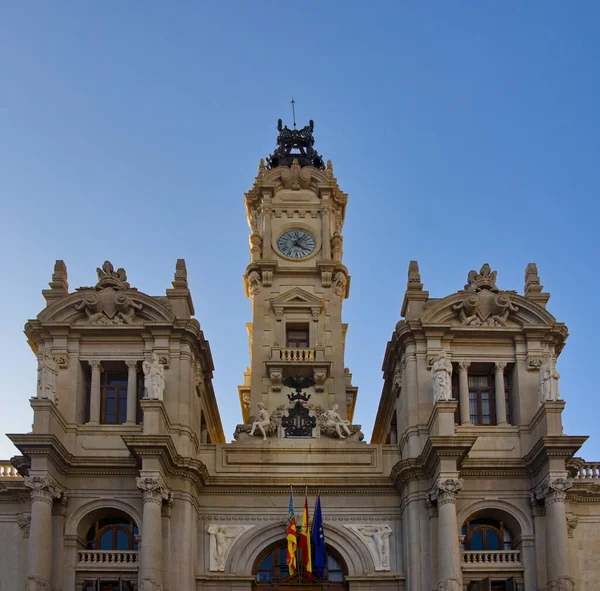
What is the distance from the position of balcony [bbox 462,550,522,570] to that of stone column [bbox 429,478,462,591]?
1.79 metres

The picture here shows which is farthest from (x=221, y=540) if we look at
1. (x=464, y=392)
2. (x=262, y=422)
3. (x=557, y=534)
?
(x=557, y=534)

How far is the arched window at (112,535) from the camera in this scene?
45812 mm

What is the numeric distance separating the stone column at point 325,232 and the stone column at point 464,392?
356 inches

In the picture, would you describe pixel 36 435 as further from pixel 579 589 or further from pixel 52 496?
pixel 579 589

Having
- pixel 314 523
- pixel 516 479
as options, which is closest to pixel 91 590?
pixel 314 523

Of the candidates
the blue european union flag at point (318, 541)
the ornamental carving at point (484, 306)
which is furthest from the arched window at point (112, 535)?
the ornamental carving at point (484, 306)

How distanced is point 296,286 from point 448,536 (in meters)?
14.4

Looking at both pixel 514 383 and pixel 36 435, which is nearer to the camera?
pixel 36 435

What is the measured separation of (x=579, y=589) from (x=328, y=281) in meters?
16.0

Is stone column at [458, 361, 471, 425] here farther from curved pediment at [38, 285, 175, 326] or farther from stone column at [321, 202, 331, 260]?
curved pediment at [38, 285, 175, 326]

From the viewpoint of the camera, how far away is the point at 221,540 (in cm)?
4581

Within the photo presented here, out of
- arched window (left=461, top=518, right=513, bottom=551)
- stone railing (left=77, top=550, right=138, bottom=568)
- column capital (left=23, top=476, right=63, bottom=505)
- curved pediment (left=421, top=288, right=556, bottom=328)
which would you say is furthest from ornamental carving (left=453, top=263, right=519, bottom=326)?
column capital (left=23, top=476, right=63, bottom=505)

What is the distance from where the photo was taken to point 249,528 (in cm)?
4612

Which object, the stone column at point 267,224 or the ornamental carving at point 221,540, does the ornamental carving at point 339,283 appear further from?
the ornamental carving at point 221,540
